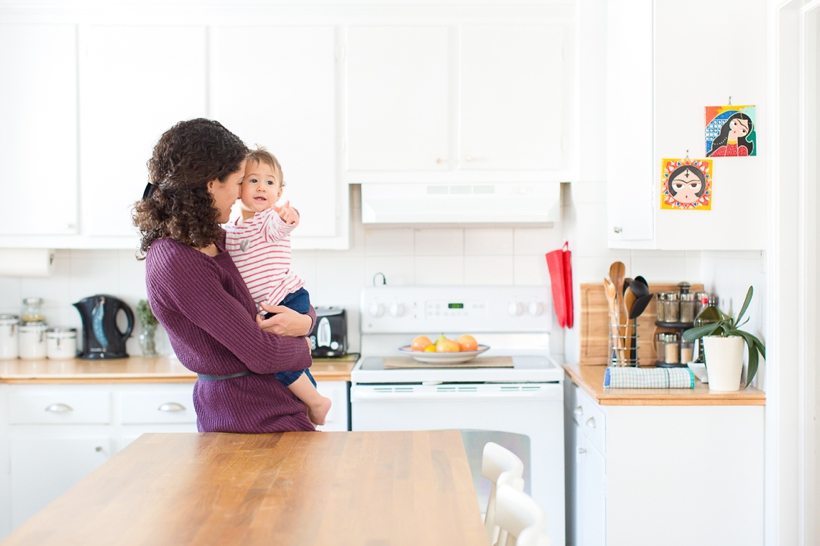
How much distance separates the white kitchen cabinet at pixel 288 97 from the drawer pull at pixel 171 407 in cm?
77

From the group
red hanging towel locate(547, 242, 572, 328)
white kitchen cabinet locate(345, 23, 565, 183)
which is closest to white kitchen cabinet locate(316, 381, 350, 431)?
white kitchen cabinet locate(345, 23, 565, 183)

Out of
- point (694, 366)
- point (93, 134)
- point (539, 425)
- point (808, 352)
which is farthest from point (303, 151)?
point (808, 352)

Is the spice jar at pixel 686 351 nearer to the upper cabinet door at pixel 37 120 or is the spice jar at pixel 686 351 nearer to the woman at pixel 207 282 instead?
the woman at pixel 207 282

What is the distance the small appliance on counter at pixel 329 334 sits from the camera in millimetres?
3207

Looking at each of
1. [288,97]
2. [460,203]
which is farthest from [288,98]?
[460,203]

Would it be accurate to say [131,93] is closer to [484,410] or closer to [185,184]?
[185,184]

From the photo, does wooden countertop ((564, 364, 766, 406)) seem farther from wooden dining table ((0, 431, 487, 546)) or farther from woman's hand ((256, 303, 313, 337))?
woman's hand ((256, 303, 313, 337))

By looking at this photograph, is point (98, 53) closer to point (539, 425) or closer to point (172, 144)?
point (172, 144)

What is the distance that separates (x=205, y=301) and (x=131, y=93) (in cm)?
184

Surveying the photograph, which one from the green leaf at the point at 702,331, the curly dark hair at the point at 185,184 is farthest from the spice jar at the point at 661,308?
the curly dark hair at the point at 185,184

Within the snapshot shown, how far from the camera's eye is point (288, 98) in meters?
3.10

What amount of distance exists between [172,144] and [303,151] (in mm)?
1513

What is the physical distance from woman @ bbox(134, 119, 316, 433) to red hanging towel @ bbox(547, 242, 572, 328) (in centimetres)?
174

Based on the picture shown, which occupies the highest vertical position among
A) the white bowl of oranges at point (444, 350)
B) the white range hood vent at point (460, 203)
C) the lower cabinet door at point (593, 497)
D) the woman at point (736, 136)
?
the woman at point (736, 136)
